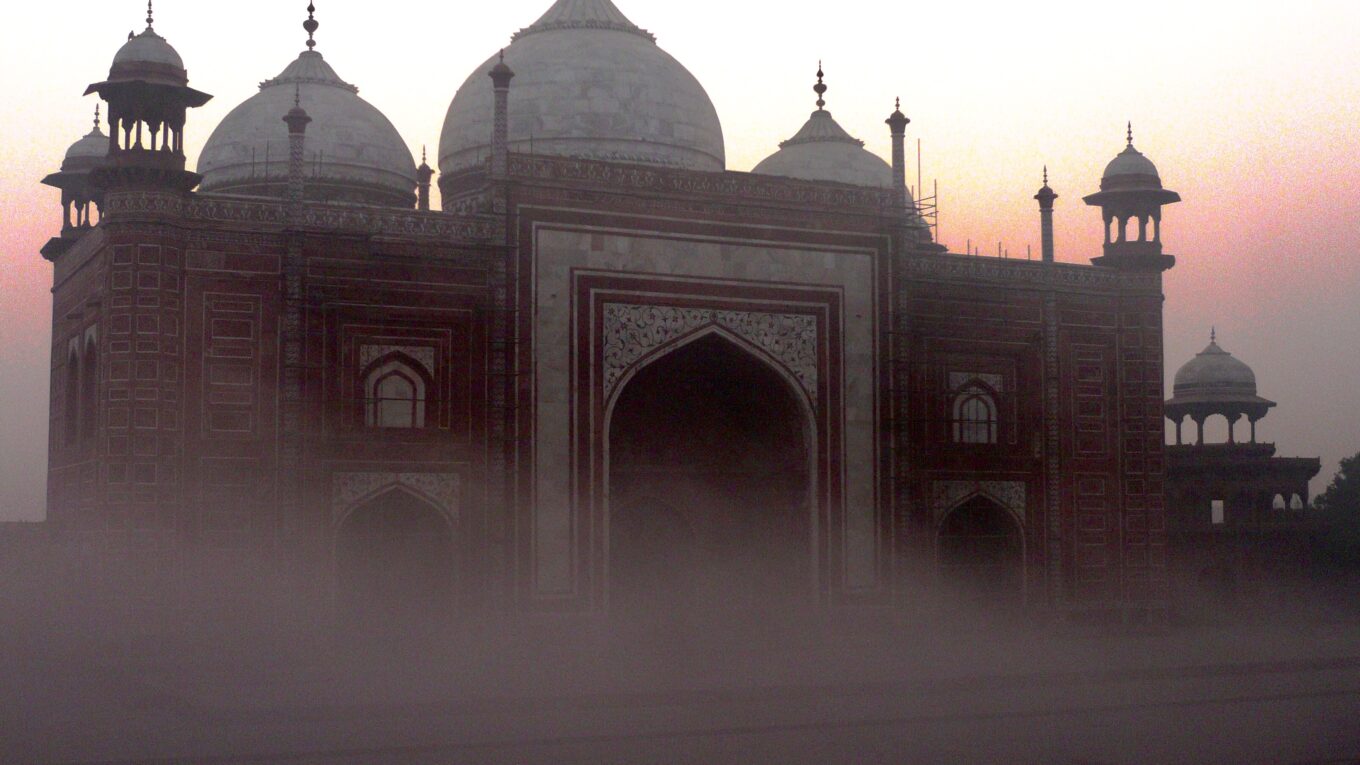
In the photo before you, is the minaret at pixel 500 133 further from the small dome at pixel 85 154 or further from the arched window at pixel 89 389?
the small dome at pixel 85 154

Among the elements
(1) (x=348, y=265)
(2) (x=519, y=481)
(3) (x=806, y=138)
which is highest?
(3) (x=806, y=138)

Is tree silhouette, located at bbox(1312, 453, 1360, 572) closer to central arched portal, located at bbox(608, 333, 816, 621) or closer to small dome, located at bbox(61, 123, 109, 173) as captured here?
central arched portal, located at bbox(608, 333, 816, 621)

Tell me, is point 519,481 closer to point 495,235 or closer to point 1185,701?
point 495,235

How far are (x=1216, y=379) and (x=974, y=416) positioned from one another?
11.8m

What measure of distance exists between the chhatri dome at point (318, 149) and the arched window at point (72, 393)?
339cm

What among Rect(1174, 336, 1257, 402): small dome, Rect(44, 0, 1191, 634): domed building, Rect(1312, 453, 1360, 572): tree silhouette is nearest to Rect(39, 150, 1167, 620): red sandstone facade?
Rect(44, 0, 1191, 634): domed building

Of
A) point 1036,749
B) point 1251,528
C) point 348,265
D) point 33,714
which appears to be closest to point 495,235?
point 348,265

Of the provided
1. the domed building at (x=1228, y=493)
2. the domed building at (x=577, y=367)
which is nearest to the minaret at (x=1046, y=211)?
the domed building at (x=577, y=367)

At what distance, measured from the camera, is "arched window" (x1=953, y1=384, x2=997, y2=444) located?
67.4 feet

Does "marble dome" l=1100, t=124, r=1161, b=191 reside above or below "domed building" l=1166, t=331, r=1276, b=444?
above

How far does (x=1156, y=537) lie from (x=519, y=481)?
343 inches

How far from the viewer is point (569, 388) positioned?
1811 centimetres

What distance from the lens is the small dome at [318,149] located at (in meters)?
21.0

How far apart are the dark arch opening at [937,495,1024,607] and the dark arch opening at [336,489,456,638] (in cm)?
642
